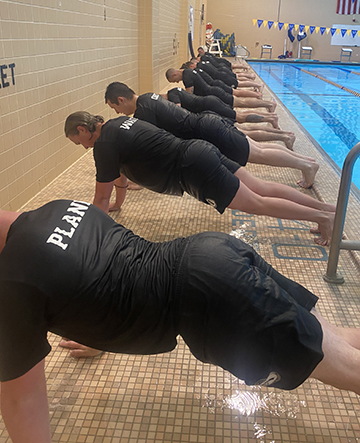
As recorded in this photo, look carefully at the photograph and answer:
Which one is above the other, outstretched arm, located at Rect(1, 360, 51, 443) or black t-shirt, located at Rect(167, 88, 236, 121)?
black t-shirt, located at Rect(167, 88, 236, 121)

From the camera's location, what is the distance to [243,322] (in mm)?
1103

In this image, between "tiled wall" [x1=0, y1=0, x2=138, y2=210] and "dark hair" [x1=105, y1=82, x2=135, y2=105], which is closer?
"tiled wall" [x1=0, y1=0, x2=138, y2=210]

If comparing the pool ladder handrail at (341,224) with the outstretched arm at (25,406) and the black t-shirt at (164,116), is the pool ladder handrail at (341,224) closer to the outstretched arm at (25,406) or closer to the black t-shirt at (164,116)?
the black t-shirt at (164,116)

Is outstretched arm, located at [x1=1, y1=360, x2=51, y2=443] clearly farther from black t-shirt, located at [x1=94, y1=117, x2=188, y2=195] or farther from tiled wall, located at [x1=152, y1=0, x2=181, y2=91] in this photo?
tiled wall, located at [x1=152, y1=0, x2=181, y2=91]

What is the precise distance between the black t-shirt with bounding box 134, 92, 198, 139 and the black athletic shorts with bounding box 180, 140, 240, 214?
85cm

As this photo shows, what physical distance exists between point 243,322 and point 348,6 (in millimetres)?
24015

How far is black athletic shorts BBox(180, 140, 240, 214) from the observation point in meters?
2.49

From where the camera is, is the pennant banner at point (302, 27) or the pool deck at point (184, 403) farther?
the pennant banner at point (302, 27)

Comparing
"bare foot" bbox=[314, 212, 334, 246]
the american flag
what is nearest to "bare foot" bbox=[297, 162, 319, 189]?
"bare foot" bbox=[314, 212, 334, 246]

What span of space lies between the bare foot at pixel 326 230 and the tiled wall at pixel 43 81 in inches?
97.9

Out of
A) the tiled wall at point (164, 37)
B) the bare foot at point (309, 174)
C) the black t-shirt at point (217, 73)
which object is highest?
the tiled wall at point (164, 37)

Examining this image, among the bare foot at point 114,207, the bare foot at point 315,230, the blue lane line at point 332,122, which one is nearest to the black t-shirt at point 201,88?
the blue lane line at point 332,122

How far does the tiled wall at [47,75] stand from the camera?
127 inches

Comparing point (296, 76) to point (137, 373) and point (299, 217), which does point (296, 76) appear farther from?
point (137, 373)
